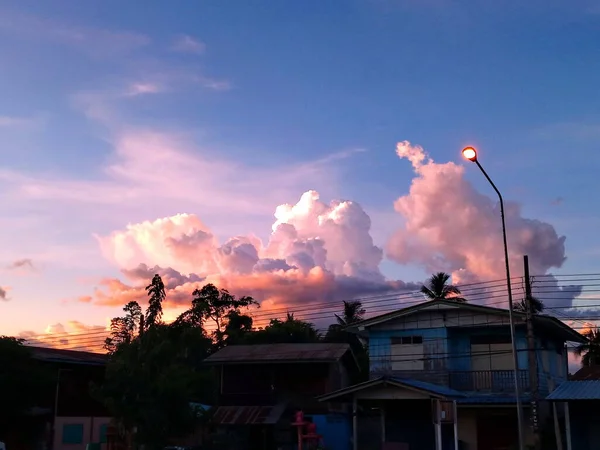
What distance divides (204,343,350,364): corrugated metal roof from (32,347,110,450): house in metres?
6.90

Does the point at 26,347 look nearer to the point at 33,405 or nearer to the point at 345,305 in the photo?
the point at 33,405

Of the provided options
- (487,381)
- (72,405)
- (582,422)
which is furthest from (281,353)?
(582,422)

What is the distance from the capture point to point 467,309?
34375mm

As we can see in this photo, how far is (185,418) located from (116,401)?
8.53 ft

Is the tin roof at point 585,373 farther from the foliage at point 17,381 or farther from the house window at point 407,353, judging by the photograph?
the foliage at point 17,381

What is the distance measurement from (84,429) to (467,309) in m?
22.4

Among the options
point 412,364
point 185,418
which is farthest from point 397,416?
point 185,418

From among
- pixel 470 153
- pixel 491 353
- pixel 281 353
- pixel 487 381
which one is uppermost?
pixel 470 153

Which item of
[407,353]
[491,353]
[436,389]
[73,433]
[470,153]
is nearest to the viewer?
[470,153]

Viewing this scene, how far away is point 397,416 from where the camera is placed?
34.8m

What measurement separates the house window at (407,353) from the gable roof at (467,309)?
3.98ft

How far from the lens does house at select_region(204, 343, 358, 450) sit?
3872 centimetres

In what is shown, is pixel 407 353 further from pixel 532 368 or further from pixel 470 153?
pixel 470 153

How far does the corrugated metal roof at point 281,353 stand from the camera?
39.8 m
